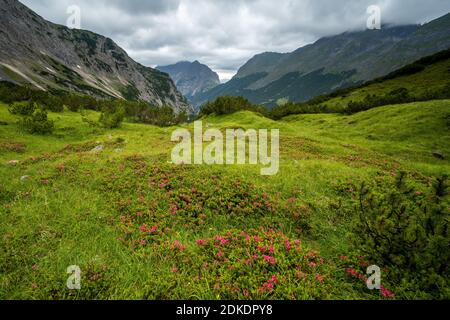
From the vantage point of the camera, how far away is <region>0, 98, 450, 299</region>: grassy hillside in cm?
614

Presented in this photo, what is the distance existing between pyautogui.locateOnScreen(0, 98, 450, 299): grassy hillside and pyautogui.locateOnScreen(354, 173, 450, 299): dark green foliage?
278 millimetres

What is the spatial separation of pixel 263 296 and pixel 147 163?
11.8 metres

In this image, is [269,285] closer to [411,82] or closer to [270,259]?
[270,259]

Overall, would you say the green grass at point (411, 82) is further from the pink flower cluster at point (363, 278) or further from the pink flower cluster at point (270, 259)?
the pink flower cluster at point (270, 259)

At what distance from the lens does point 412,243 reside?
6047 millimetres

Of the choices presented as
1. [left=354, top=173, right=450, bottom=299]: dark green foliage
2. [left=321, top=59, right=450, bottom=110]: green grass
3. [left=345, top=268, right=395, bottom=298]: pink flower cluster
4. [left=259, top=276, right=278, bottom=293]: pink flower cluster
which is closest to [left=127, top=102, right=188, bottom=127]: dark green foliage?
→ [left=321, top=59, right=450, bottom=110]: green grass

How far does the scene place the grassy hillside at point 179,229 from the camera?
614 centimetres

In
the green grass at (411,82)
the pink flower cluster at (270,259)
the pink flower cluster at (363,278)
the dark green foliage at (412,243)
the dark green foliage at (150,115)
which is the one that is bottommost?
the pink flower cluster at (363,278)

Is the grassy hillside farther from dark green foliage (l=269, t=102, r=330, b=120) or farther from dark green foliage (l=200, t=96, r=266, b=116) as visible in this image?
dark green foliage (l=269, t=102, r=330, b=120)

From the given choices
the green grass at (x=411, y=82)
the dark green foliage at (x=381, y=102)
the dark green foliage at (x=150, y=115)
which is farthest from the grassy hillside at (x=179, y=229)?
the green grass at (x=411, y=82)

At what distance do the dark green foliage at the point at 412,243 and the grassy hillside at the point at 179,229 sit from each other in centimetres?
28

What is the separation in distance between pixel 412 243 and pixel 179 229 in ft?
24.6
